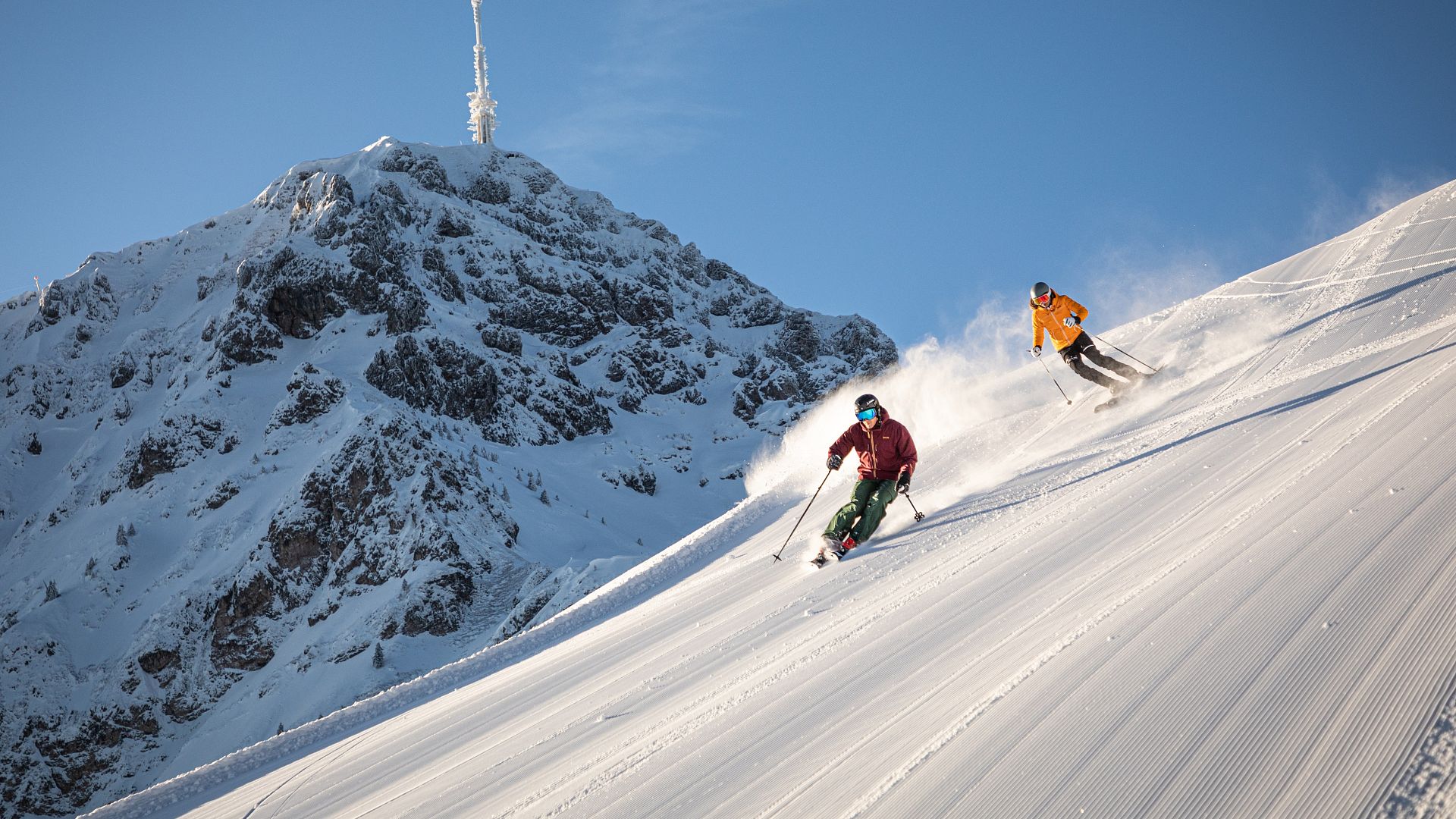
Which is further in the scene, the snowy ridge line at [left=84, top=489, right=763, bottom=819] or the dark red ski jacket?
the dark red ski jacket

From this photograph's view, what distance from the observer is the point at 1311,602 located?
3596 mm

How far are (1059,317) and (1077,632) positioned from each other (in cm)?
793

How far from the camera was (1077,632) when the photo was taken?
163 inches

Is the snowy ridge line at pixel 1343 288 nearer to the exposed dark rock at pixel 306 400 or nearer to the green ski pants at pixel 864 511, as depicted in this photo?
the green ski pants at pixel 864 511

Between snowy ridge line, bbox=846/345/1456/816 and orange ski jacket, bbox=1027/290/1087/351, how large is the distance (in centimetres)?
506

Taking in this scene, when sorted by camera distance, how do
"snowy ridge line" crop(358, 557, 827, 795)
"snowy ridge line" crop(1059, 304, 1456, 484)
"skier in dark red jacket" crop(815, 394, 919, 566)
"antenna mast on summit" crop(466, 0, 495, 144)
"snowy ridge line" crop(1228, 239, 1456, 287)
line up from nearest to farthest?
"snowy ridge line" crop(358, 557, 827, 795)
"skier in dark red jacket" crop(815, 394, 919, 566)
"snowy ridge line" crop(1059, 304, 1456, 484)
"snowy ridge line" crop(1228, 239, 1456, 287)
"antenna mast on summit" crop(466, 0, 495, 144)

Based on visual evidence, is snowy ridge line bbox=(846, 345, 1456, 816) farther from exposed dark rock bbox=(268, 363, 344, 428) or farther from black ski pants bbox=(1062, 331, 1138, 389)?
exposed dark rock bbox=(268, 363, 344, 428)

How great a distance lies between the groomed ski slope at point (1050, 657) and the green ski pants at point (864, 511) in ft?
0.82

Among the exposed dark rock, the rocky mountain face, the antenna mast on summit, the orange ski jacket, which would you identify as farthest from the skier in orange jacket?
the antenna mast on summit

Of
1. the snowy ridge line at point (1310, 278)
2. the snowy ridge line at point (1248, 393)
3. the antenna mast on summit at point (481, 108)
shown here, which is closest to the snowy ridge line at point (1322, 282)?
the snowy ridge line at point (1310, 278)

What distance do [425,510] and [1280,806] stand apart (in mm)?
45389

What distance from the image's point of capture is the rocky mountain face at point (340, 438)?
39.8m

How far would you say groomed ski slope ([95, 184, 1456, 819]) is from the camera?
118 inches

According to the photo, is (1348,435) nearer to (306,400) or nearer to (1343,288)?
(1343,288)
